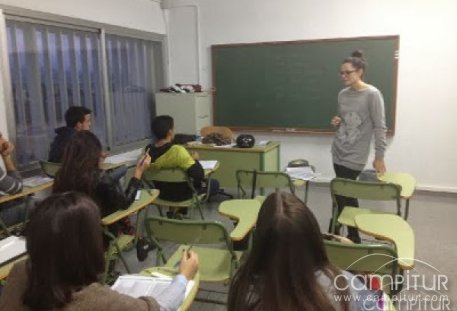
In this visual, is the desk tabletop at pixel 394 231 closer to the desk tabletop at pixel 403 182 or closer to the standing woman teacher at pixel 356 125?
the desk tabletop at pixel 403 182

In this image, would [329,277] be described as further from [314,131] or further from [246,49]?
[246,49]

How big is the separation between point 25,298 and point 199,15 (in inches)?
208

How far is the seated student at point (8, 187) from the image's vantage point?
2.86m

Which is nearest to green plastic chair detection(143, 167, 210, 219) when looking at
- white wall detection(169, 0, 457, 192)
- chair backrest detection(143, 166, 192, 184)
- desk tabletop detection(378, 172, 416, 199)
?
chair backrest detection(143, 166, 192, 184)

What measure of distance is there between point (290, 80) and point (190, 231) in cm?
374

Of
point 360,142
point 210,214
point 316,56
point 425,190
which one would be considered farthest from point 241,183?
point 425,190

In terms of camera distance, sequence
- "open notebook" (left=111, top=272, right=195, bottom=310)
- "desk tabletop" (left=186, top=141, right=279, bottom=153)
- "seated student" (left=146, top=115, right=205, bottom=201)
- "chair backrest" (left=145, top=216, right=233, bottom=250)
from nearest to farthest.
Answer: "open notebook" (left=111, top=272, right=195, bottom=310), "chair backrest" (left=145, top=216, right=233, bottom=250), "seated student" (left=146, top=115, right=205, bottom=201), "desk tabletop" (left=186, top=141, right=279, bottom=153)

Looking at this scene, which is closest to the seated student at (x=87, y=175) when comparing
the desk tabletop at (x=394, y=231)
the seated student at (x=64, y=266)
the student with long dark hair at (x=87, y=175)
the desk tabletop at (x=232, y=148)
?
the student with long dark hair at (x=87, y=175)

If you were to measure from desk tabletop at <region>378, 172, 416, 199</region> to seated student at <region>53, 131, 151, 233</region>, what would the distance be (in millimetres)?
1873

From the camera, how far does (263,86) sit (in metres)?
5.61

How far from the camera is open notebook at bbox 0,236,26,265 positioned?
5.63 feet

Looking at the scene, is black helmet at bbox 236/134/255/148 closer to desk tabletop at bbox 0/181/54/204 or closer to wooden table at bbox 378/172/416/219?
wooden table at bbox 378/172/416/219

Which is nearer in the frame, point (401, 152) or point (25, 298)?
point (25, 298)

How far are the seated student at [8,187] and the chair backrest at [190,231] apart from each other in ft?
4.16
